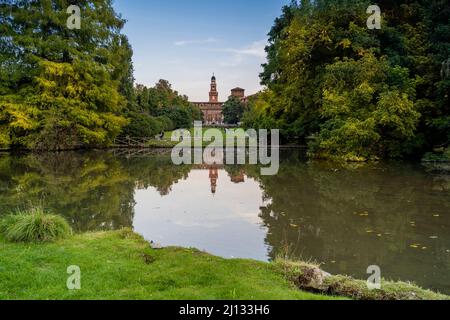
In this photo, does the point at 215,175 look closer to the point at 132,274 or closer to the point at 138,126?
the point at 132,274

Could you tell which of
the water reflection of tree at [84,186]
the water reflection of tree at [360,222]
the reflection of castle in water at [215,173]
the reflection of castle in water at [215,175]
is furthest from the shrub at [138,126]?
the water reflection of tree at [360,222]

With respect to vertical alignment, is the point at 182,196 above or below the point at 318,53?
below

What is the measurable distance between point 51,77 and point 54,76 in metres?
0.20

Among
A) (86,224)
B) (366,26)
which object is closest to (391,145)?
(366,26)

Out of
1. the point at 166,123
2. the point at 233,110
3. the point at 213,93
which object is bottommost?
the point at 166,123

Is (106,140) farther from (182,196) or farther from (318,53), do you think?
(182,196)

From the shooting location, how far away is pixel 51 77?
2780 cm

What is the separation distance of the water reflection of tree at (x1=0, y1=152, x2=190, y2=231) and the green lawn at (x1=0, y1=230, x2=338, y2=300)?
2.65 meters

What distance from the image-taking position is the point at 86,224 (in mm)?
8836

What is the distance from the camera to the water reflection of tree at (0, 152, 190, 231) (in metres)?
9.76

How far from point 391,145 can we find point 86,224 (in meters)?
17.6

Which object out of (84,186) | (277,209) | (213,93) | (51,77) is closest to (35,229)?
(277,209)

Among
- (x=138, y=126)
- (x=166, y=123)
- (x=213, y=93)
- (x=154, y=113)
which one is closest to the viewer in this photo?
(x=138, y=126)

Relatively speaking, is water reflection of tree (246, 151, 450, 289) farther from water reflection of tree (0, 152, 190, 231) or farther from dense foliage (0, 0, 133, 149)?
dense foliage (0, 0, 133, 149)
